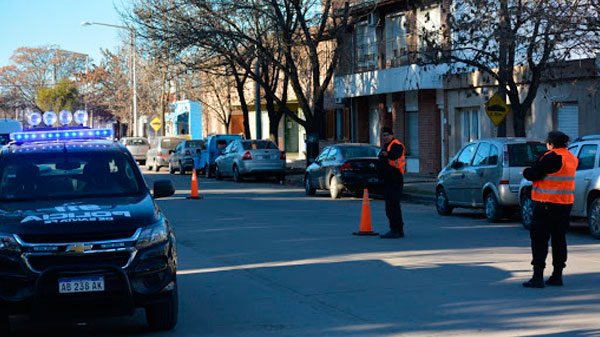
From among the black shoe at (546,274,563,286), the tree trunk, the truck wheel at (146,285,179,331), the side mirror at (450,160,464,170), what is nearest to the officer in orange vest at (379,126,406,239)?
the side mirror at (450,160,464,170)

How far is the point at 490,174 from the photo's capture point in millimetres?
18422

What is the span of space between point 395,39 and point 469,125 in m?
5.28

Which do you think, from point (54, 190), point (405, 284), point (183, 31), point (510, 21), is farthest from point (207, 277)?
point (183, 31)

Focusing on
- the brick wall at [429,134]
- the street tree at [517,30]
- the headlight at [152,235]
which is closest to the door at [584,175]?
the street tree at [517,30]

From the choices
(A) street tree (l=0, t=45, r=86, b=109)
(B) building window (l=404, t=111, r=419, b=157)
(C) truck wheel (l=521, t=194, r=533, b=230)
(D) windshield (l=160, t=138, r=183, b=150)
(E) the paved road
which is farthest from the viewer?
(A) street tree (l=0, t=45, r=86, b=109)

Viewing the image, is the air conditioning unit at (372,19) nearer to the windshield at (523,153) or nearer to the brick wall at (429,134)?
the brick wall at (429,134)

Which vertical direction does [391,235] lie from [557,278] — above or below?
above

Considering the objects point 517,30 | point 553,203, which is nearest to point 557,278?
point 553,203

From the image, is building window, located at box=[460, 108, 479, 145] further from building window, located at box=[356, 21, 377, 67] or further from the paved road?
the paved road

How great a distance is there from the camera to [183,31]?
31609 mm

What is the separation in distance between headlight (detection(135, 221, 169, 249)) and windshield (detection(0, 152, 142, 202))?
966 millimetres

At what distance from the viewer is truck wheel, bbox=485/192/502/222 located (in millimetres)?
18141

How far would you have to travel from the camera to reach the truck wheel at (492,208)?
1814 cm

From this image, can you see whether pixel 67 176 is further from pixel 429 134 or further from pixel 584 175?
pixel 429 134
